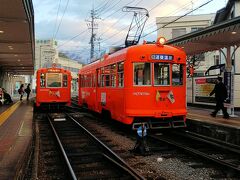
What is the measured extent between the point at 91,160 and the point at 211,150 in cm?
359

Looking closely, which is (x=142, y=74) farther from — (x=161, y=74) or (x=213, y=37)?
(x=213, y=37)

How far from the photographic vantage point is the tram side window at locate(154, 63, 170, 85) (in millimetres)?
11789

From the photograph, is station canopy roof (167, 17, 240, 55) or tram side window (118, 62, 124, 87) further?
station canopy roof (167, 17, 240, 55)

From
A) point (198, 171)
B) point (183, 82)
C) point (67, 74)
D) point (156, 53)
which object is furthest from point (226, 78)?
point (67, 74)

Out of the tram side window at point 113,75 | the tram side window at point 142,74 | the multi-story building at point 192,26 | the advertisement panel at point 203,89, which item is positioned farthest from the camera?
the multi-story building at point 192,26

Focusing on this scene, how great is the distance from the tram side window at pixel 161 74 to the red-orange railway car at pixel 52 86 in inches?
457

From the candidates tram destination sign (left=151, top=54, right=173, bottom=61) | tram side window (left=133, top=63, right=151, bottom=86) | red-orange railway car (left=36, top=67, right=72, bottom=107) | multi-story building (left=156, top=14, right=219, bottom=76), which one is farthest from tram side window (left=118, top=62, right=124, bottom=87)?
A: multi-story building (left=156, top=14, right=219, bottom=76)

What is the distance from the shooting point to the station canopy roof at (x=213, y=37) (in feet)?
41.4

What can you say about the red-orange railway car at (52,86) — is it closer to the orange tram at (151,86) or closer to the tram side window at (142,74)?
the orange tram at (151,86)

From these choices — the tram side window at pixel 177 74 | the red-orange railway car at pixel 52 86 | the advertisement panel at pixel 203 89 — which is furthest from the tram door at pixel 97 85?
the advertisement panel at pixel 203 89

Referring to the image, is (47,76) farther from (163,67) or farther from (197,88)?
(163,67)

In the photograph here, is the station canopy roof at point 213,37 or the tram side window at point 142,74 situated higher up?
the station canopy roof at point 213,37

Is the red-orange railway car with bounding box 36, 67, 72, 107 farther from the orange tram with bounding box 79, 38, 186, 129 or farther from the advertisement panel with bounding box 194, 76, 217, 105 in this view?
the orange tram with bounding box 79, 38, 186, 129

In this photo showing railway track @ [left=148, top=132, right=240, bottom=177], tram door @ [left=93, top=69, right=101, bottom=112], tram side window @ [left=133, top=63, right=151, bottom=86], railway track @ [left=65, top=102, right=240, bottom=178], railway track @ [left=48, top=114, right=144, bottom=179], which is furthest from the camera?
tram door @ [left=93, top=69, right=101, bottom=112]
